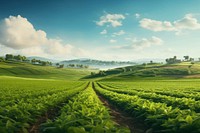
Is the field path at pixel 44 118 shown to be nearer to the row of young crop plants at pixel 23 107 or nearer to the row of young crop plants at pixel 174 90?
the row of young crop plants at pixel 23 107

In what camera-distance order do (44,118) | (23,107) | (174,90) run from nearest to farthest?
(23,107) → (44,118) → (174,90)

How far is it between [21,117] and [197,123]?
21.0ft

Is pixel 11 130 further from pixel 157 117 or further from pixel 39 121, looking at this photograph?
pixel 39 121

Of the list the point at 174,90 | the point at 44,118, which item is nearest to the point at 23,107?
the point at 44,118

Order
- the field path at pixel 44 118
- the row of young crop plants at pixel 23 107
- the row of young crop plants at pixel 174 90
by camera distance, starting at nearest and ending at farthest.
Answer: the row of young crop plants at pixel 23 107
the field path at pixel 44 118
the row of young crop plants at pixel 174 90

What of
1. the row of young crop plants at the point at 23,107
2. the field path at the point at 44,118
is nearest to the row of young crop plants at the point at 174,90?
the field path at the point at 44,118

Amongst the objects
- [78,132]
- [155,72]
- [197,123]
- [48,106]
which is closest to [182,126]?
[197,123]

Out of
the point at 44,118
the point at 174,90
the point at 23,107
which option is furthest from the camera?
the point at 174,90

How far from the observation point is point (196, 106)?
45.9 feet

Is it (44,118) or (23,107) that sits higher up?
(23,107)

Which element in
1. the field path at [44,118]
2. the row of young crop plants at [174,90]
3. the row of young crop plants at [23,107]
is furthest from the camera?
the row of young crop plants at [174,90]

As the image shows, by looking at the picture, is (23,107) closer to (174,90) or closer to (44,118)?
(44,118)

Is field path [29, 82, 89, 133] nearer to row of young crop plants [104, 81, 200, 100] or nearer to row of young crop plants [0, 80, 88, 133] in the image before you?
row of young crop plants [0, 80, 88, 133]

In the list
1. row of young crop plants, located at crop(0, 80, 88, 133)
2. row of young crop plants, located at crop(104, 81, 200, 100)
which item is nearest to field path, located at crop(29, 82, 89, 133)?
row of young crop plants, located at crop(0, 80, 88, 133)
